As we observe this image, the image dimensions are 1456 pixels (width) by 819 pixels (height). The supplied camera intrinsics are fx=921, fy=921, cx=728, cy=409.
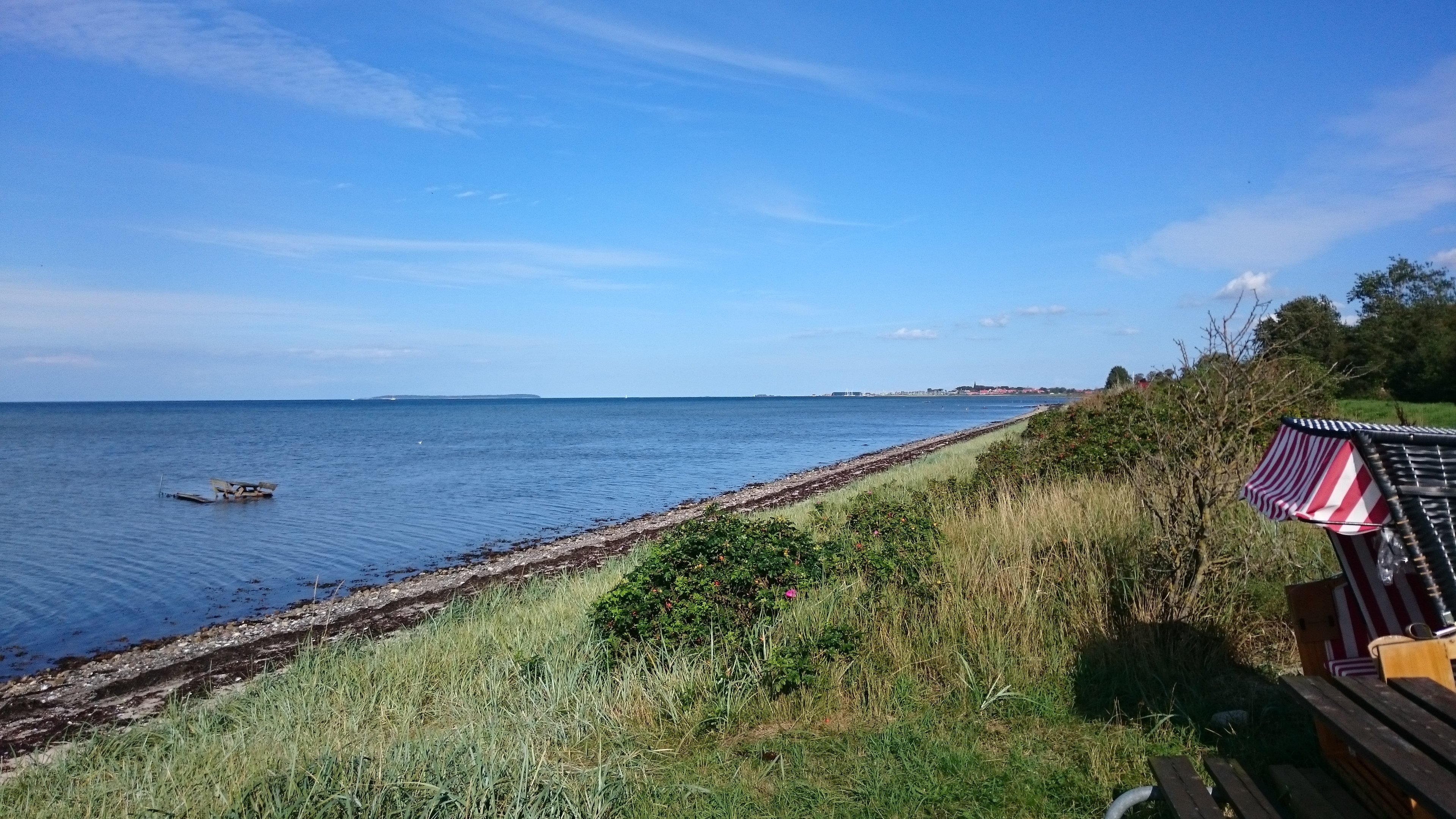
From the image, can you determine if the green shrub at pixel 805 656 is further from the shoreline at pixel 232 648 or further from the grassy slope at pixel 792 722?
the shoreline at pixel 232 648

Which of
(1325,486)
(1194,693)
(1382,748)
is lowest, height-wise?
(1194,693)

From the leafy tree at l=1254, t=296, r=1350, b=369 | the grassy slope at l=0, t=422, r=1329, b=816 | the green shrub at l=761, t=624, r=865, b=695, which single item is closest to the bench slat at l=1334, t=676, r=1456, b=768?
the grassy slope at l=0, t=422, r=1329, b=816

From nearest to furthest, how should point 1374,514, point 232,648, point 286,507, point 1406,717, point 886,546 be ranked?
1. point 1406,717
2. point 1374,514
3. point 886,546
4. point 232,648
5. point 286,507

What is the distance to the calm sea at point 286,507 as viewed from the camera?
53.0 ft

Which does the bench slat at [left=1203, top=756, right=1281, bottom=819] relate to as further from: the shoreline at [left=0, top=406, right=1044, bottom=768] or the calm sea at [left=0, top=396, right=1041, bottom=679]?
the calm sea at [left=0, top=396, right=1041, bottom=679]

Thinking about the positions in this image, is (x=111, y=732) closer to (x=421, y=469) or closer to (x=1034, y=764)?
(x=1034, y=764)

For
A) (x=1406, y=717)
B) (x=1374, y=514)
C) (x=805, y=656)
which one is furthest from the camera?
(x=805, y=656)

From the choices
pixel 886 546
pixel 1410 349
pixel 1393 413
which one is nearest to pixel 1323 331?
pixel 1410 349

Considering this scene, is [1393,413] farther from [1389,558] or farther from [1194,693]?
[1389,558]

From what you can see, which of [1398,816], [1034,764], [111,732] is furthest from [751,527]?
[111,732]

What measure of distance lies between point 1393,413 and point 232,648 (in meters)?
23.8

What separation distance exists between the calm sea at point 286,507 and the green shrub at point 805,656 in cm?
1131

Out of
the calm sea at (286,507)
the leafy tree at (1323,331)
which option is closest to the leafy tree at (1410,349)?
the leafy tree at (1323,331)

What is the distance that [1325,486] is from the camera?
11.3 feet
